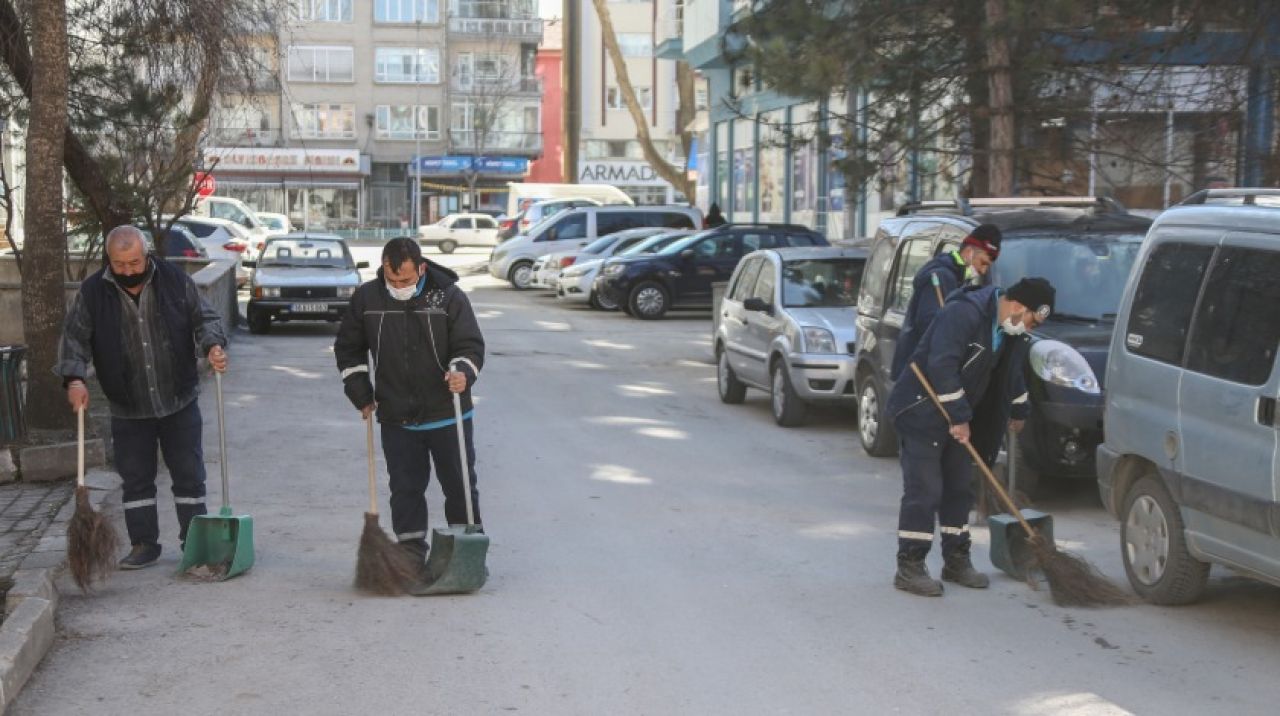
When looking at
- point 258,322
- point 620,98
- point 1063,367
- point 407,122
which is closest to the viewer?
point 1063,367

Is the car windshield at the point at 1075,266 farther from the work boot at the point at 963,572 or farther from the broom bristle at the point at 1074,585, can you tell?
the broom bristle at the point at 1074,585

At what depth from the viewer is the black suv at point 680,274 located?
26.7m

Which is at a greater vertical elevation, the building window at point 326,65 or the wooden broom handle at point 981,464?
the building window at point 326,65

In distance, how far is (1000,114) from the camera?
17391 mm

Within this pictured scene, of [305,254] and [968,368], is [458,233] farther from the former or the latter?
[968,368]

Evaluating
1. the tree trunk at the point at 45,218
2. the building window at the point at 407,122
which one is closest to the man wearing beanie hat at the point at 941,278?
the tree trunk at the point at 45,218

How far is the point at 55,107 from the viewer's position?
11008 mm

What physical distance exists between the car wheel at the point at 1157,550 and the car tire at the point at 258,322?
17368 mm

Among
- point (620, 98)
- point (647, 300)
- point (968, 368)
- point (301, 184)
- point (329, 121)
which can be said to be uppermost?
point (620, 98)

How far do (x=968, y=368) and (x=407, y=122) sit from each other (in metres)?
70.0

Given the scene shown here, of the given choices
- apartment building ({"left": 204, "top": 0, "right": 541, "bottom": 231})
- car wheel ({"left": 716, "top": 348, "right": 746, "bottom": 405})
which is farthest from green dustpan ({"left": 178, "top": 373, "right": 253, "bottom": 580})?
apartment building ({"left": 204, "top": 0, "right": 541, "bottom": 231})

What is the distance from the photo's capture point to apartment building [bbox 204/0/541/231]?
238ft

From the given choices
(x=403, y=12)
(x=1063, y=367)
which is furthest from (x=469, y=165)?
(x=1063, y=367)

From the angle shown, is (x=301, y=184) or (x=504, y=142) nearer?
(x=301, y=184)
